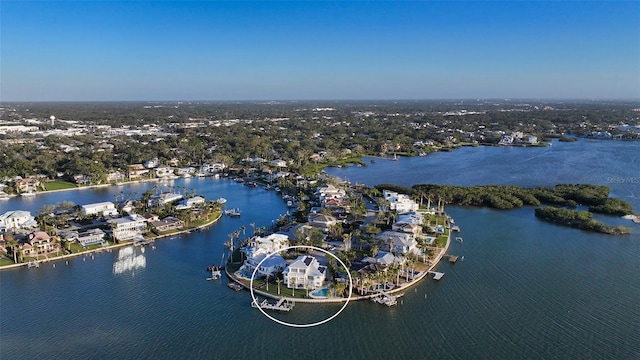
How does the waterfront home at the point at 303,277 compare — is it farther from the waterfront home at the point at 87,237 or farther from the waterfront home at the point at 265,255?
the waterfront home at the point at 87,237

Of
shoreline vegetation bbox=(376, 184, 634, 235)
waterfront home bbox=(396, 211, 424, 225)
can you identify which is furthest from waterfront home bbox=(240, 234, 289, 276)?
shoreline vegetation bbox=(376, 184, 634, 235)

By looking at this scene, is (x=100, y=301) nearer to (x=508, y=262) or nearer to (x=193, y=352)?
(x=193, y=352)

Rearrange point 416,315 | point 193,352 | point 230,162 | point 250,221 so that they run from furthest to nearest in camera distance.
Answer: point 230,162
point 250,221
point 416,315
point 193,352

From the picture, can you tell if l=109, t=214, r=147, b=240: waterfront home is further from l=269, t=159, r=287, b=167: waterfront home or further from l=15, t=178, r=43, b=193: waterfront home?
l=269, t=159, r=287, b=167: waterfront home

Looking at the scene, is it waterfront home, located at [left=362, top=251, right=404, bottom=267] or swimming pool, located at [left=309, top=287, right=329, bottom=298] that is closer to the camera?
swimming pool, located at [left=309, top=287, right=329, bottom=298]

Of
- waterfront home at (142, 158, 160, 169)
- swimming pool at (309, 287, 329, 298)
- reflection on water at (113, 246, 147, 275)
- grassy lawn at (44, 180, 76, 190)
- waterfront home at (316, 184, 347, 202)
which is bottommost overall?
reflection on water at (113, 246, 147, 275)

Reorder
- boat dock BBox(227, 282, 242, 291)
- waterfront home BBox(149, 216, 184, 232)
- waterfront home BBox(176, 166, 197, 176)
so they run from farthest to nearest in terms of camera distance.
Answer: waterfront home BBox(176, 166, 197, 176) < waterfront home BBox(149, 216, 184, 232) < boat dock BBox(227, 282, 242, 291)

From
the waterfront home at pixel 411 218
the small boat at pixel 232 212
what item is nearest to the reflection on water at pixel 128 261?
the small boat at pixel 232 212

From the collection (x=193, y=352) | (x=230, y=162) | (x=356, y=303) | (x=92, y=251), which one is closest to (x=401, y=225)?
(x=356, y=303)
